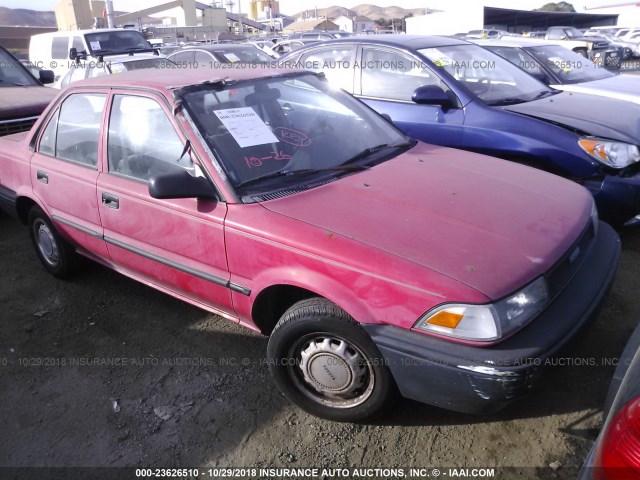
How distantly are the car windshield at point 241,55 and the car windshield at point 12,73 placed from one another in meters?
3.81

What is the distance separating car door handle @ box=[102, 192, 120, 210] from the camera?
315cm

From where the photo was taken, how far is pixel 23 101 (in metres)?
5.86

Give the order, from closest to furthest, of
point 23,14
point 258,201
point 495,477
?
point 495,477
point 258,201
point 23,14

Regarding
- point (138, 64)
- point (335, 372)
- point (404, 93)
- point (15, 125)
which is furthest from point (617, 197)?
point (138, 64)

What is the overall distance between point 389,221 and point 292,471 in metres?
1.21

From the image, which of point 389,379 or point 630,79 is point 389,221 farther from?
point 630,79

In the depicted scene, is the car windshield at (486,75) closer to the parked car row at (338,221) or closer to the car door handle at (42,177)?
the parked car row at (338,221)

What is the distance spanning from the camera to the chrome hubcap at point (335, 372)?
2.39 metres

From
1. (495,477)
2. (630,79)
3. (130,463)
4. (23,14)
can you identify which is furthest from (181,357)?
(23,14)

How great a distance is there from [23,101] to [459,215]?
213 inches

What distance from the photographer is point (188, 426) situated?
2643 millimetres

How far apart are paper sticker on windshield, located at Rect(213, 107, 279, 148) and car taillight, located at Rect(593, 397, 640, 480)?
210cm

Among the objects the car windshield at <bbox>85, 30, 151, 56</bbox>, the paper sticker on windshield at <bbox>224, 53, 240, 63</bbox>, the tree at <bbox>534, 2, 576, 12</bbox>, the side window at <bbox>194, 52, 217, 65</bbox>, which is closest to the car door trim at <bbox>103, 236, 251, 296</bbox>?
the side window at <bbox>194, 52, 217, 65</bbox>

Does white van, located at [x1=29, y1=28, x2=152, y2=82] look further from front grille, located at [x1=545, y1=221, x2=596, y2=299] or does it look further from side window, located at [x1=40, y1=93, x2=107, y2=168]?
front grille, located at [x1=545, y1=221, x2=596, y2=299]
